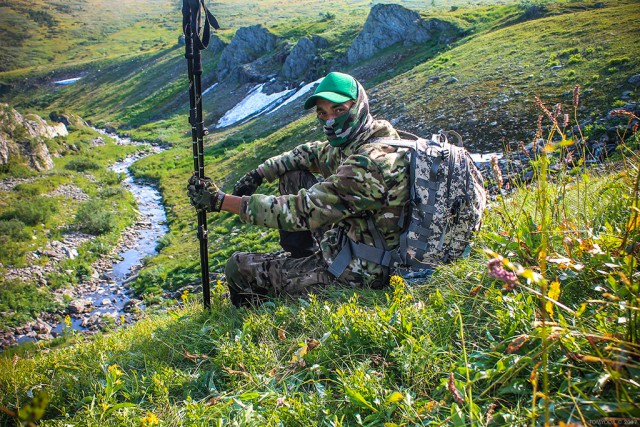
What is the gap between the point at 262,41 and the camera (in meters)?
50.8

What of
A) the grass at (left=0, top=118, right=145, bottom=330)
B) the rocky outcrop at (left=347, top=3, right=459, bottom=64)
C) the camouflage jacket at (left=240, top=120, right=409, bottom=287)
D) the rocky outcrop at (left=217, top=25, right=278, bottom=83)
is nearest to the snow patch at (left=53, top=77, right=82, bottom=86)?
the rocky outcrop at (left=217, top=25, right=278, bottom=83)

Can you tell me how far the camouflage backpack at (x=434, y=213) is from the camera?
12.6ft

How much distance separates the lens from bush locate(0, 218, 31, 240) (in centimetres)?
1723

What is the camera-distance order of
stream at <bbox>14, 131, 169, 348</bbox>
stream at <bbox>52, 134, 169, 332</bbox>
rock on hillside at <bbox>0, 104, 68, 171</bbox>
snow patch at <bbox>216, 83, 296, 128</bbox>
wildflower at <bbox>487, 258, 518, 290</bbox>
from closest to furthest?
wildflower at <bbox>487, 258, 518, 290</bbox> → stream at <bbox>14, 131, 169, 348</bbox> → stream at <bbox>52, 134, 169, 332</bbox> → rock on hillside at <bbox>0, 104, 68, 171</bbox> → snow patch at <bbox>216, 83, 296, 128</bbox>

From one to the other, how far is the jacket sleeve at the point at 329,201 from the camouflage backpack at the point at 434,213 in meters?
0.34

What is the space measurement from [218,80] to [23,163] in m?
27.2

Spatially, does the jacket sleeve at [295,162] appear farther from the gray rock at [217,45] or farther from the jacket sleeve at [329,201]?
the gray rock at [217,45]

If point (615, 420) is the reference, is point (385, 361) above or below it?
below

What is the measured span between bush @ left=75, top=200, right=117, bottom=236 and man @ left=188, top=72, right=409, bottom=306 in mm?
16403

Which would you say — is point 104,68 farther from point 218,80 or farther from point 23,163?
point 23,163

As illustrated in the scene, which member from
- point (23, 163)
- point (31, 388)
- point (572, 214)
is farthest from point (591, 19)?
point (23, 163)

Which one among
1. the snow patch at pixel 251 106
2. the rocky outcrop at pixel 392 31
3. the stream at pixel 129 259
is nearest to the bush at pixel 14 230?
the stream at pixel 129 259

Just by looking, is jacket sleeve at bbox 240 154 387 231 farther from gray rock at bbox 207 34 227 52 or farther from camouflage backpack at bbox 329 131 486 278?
gray rock at bbox 207 34 227 52

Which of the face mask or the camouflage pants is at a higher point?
the face mask
